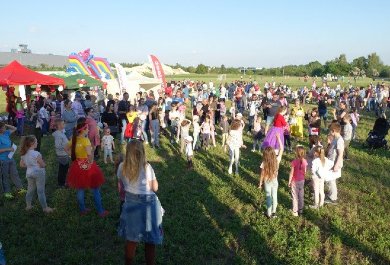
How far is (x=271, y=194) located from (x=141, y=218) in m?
3.40

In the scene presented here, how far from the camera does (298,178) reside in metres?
7.02

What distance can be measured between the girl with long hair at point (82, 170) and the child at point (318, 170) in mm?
4582

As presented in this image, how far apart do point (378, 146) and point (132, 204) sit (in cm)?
1158

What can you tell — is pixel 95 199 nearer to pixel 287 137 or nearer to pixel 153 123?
pixel 153 123

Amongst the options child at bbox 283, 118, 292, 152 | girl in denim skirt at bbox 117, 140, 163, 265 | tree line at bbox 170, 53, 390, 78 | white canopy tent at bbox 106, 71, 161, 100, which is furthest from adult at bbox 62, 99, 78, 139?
tree line at bbox 170, 53, 390, 78

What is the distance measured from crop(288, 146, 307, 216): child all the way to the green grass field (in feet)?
0.93

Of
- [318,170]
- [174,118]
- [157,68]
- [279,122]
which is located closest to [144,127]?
[174,118]

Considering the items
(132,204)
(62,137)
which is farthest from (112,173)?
(132,204)

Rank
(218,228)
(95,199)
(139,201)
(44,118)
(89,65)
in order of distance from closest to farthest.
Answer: (139,201) → (218,228) → (95,199) → (44,118) → (89,65)

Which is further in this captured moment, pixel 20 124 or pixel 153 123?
pixel 20 124

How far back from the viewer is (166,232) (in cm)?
631

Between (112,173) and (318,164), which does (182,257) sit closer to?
(318,164)

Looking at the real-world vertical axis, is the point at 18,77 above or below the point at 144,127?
above

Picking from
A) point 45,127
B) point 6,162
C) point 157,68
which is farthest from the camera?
point 157,68
